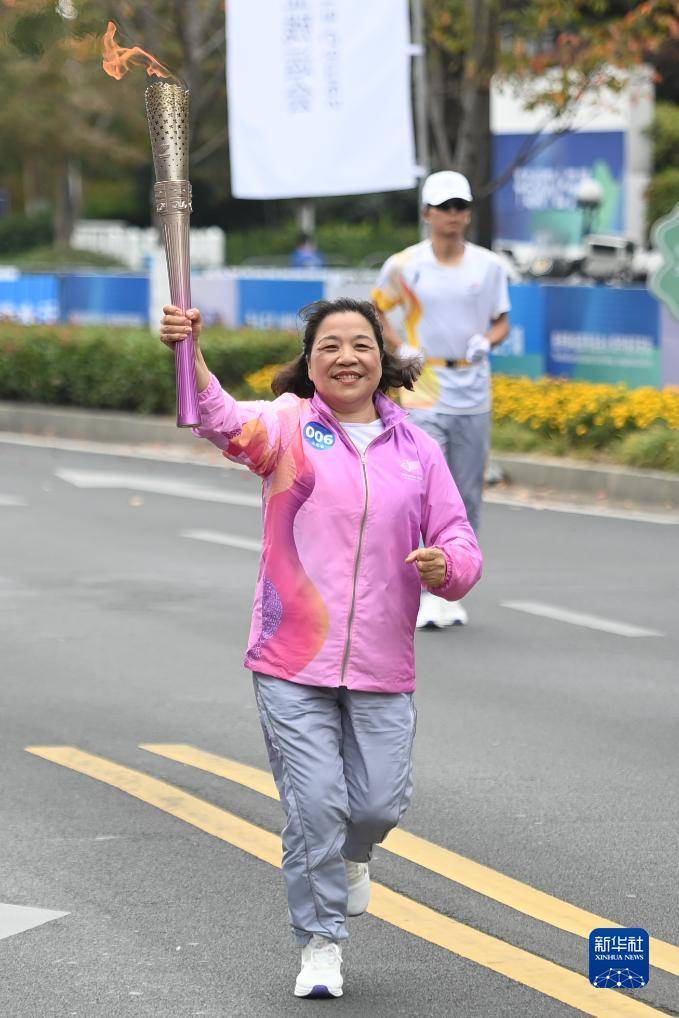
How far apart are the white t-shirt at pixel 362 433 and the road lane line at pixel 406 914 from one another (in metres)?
1.29

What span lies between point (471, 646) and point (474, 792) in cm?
255

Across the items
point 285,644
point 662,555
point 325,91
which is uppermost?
point 325,91

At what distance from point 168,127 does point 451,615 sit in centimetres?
553

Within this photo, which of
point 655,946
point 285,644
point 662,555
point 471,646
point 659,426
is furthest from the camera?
point 659,426

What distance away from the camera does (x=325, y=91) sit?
1764cm

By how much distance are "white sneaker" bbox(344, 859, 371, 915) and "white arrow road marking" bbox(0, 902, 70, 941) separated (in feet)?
2.82

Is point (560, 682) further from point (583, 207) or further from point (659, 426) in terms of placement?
point (583, 207)

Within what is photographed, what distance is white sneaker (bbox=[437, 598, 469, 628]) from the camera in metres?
9.75

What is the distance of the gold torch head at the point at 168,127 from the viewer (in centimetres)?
449

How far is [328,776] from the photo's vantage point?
15.7ft

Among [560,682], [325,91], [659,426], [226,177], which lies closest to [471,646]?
[560,682]

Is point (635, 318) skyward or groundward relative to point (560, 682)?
skyward

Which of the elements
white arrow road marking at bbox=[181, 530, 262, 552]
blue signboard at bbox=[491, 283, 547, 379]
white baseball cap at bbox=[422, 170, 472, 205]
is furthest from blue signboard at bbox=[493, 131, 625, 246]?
white baseball cap at bbox=[422, 170, 472, 205]

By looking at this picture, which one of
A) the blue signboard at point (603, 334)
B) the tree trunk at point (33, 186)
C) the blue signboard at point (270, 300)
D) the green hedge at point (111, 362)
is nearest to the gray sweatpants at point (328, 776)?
the blue signboard at point (603, 334)
